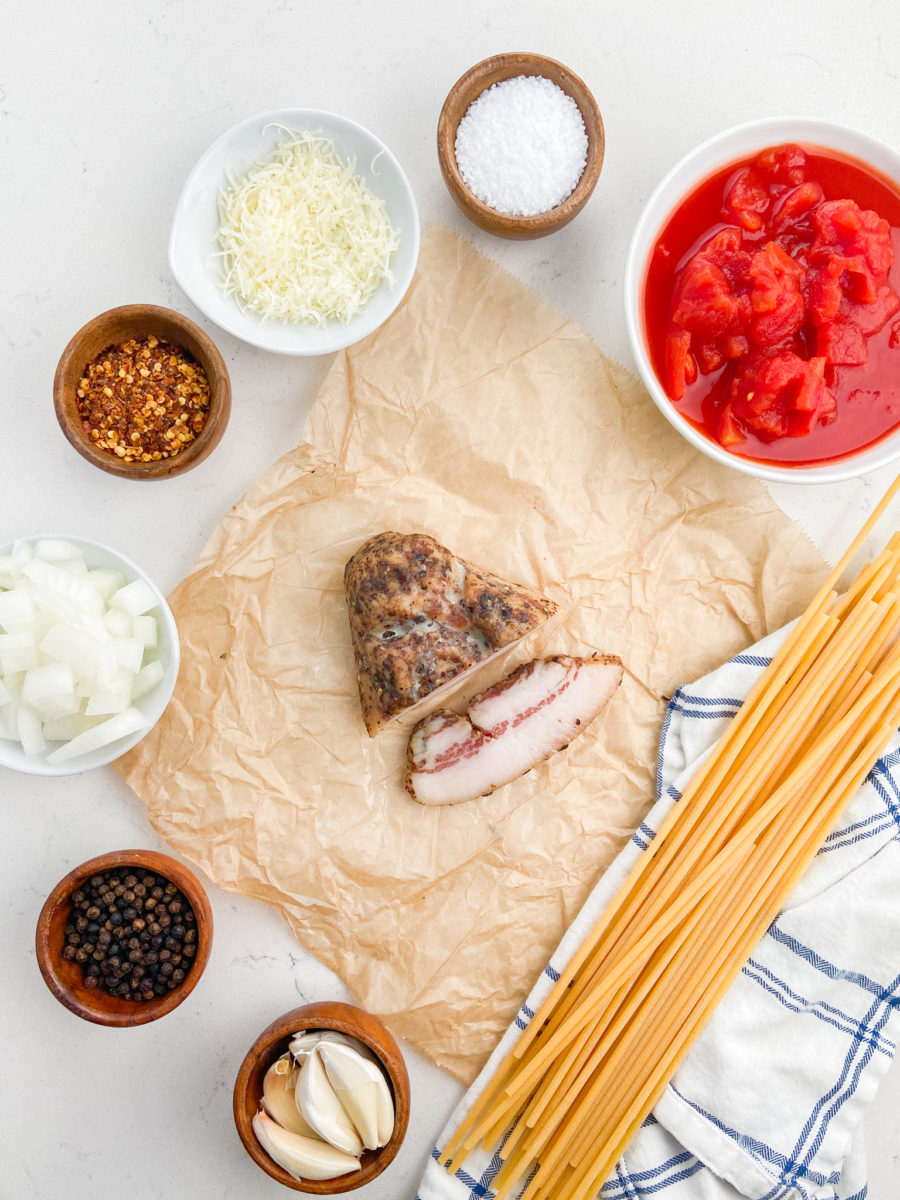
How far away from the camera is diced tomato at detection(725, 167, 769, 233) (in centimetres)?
244

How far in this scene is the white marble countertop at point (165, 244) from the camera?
8.95ft

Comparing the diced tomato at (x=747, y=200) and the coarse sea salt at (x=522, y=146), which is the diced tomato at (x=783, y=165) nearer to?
the diced tomato at (x=747, y=200)

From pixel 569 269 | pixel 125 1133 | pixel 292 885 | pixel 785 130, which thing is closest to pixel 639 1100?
pixel 292 885

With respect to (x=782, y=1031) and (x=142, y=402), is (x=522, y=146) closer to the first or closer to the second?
(x=142, y=402)

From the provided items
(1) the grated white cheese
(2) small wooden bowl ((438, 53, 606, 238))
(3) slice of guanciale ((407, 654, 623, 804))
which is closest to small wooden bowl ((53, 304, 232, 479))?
Result: (1) the grated white cheese

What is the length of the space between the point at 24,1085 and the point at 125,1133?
13.4 inches

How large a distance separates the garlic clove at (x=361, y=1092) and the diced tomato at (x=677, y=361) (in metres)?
2.01

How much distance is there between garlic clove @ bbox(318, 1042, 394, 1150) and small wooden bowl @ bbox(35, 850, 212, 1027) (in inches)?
17.2

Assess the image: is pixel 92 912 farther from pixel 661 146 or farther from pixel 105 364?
pixel 661 146

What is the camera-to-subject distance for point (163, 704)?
8.36 ft

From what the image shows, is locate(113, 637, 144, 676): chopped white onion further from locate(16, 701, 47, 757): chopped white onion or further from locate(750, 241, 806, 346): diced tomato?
locate(750, 241, 806, 346): diced tomato

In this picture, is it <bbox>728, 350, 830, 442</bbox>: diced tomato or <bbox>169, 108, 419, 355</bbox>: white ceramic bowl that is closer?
<bbox>728, 350, 830, 442</bbox>: diced tomato

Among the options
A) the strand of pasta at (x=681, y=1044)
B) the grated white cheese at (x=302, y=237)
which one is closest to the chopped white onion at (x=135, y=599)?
the grated white cheese at (x=302, y=237)

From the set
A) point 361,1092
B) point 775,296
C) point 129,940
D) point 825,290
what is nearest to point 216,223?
point 775,296
